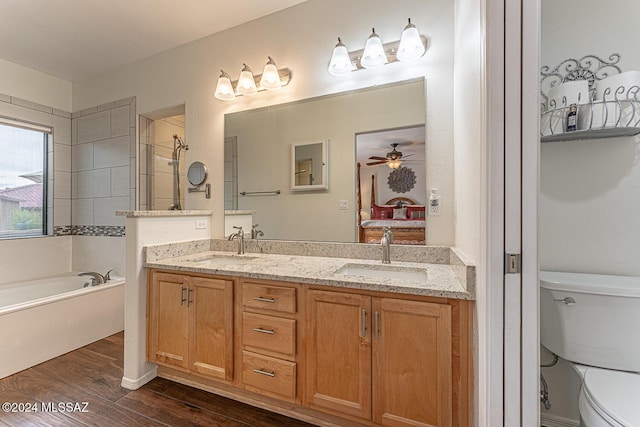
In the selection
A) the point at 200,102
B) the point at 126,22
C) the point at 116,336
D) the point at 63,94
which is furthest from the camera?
the point at 63,94

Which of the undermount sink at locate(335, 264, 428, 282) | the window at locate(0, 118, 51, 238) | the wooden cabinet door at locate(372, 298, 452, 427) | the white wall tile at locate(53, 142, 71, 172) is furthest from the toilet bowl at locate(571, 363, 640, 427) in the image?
the white wall tile at locate(53, 142, 71, 172)

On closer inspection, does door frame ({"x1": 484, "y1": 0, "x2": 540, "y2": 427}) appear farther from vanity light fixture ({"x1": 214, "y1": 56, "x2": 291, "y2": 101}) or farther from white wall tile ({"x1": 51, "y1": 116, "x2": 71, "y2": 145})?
white wall tile ({"x1": 51, "y1": 116, "x2": 71, "y2": 145})

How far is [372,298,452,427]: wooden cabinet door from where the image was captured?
121 cm

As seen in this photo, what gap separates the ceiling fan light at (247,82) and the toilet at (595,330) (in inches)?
85.6

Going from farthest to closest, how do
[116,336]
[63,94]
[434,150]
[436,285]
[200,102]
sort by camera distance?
1. [63,94]
2. [116,336]
3. [200,102]
4. [434,150]
5. [436,285]

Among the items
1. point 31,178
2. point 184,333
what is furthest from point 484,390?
point 31,178

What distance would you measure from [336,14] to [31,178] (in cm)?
339

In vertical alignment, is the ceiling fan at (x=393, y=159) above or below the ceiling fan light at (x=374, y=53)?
below

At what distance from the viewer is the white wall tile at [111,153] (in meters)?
2.86

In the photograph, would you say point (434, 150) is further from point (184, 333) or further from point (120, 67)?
point (120, 67)

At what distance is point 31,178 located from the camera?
293cm

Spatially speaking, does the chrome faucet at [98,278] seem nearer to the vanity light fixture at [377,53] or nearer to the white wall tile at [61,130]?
the white wall tile at [61,130]

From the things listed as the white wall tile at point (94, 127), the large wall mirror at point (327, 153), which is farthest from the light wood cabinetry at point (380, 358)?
the white wall tile at point (94, 127)

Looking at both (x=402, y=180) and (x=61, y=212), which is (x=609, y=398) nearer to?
(x=402, y=180)
